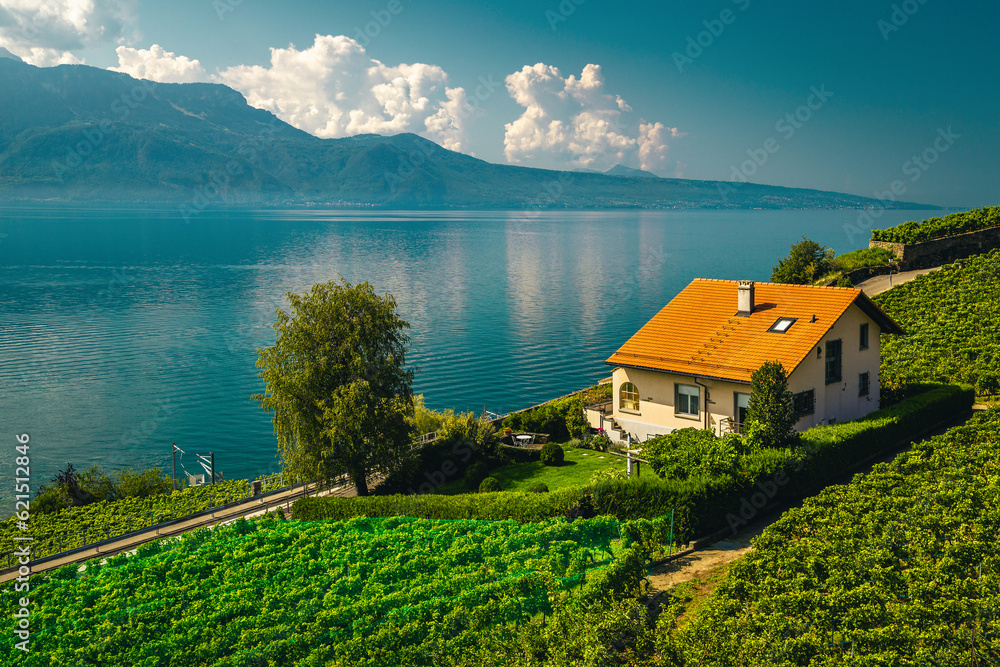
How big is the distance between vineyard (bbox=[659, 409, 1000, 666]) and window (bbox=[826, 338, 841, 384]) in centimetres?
1088

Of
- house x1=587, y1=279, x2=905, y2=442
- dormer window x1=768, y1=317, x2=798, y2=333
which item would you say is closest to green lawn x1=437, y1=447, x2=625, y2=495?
house x1=587, y1=279, x2=905, y2=442

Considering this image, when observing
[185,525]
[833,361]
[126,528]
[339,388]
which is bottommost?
[126,528]

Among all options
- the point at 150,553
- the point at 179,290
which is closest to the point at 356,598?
the point at 150,553

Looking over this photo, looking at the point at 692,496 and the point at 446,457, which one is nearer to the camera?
the point at 692,496

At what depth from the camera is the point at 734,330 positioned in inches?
1334

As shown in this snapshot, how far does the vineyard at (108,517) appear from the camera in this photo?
29.6 metres

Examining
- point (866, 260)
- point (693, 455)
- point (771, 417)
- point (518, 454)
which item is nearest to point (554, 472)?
point (518, 454)

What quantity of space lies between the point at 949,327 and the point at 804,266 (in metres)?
25.1

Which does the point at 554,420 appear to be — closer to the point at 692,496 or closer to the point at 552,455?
the point at 552,455

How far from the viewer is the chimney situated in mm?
34469

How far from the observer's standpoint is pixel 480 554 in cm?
1986

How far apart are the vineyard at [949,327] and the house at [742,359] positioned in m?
3.74

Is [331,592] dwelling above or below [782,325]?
below

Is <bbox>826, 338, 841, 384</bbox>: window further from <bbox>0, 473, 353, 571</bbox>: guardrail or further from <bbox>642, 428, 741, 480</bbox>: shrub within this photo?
<bbox>0, 473, 353, 571</bbox>: guardrail
